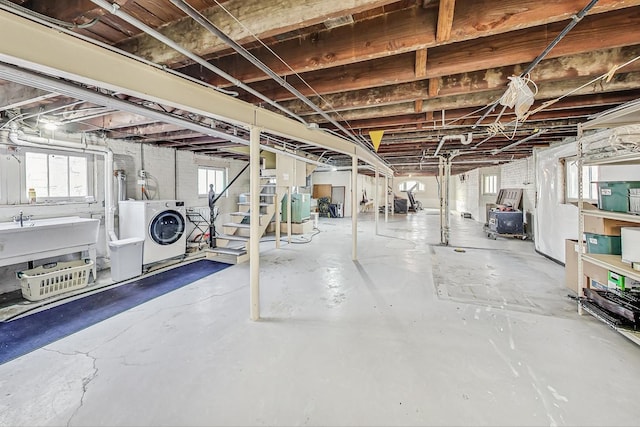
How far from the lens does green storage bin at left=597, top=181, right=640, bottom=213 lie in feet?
7.08

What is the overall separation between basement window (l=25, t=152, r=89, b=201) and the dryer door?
1.09 m

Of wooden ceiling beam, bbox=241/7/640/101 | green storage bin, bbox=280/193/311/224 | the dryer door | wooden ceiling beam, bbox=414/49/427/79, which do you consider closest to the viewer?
wooden ceiling beam, bbox=241/7/640/101

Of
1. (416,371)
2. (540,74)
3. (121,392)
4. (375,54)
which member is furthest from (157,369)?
(540,74)

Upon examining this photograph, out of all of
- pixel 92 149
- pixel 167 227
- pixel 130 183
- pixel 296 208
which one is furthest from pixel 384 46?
pixel 296 208

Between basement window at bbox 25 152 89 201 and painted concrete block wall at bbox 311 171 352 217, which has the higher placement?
painted concrete block wall at bbox 311 171 352 217

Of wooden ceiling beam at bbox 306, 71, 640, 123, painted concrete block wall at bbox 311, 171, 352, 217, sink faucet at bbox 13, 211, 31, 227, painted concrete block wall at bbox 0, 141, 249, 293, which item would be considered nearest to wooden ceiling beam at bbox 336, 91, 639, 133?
wooden ceiling beam at bbox 306, 71, 640, 123

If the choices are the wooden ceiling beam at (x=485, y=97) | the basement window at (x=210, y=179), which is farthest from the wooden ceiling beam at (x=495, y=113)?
the basement window at (x=210, y=179)

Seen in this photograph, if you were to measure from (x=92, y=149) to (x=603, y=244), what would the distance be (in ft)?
21.5

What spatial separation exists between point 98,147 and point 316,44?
4012mm

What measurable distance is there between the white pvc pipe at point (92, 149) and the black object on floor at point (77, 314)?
1184mm

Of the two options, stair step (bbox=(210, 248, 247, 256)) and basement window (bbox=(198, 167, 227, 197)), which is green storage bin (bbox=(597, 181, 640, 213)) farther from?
basement window (bbox=(198, 167, 227, 197))

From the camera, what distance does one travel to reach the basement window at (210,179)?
638cm

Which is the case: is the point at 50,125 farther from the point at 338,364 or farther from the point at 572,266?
the point at 572,266

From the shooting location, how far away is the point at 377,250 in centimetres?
541
